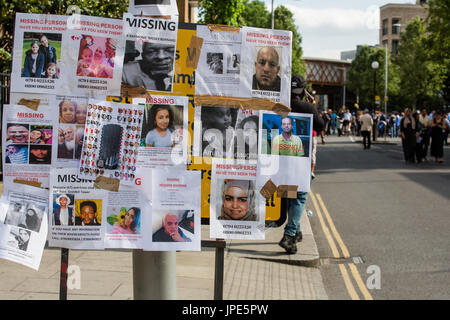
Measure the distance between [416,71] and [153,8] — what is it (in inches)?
2552

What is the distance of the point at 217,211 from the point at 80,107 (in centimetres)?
84

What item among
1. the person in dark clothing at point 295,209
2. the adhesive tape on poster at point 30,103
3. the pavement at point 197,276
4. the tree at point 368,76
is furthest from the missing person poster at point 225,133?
the tree at point 368,76

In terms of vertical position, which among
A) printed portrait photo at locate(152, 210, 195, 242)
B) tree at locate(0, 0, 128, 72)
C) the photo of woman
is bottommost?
printed portrait photo at locate(152, 210, 195, 242)

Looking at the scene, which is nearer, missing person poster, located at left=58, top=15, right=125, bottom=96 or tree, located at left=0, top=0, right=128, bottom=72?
missing person poster, located at left=58, top=15, right=125, bottom=96

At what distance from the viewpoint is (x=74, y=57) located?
2867mm

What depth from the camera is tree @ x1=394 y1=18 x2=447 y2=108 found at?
62250mm

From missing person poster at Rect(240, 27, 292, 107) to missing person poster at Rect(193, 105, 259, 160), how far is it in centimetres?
12

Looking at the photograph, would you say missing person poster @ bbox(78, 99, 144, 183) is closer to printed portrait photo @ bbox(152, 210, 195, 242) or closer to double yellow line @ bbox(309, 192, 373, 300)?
printed portrait photo @ bbox(152, 210, 195, 242)

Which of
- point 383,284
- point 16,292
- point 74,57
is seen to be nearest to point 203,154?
point 74,57

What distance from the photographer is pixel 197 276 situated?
5.95 meters

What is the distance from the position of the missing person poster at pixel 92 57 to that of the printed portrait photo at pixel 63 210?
511 millimetres

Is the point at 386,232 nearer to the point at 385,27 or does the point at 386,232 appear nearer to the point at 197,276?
the point at 197,276

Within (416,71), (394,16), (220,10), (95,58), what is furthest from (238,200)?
(394,16)

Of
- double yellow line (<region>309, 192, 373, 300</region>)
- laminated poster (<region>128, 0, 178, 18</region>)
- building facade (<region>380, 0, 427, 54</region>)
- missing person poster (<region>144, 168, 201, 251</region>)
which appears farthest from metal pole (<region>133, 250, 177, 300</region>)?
building facade (<region>380, 0, 427, 54</region>)
